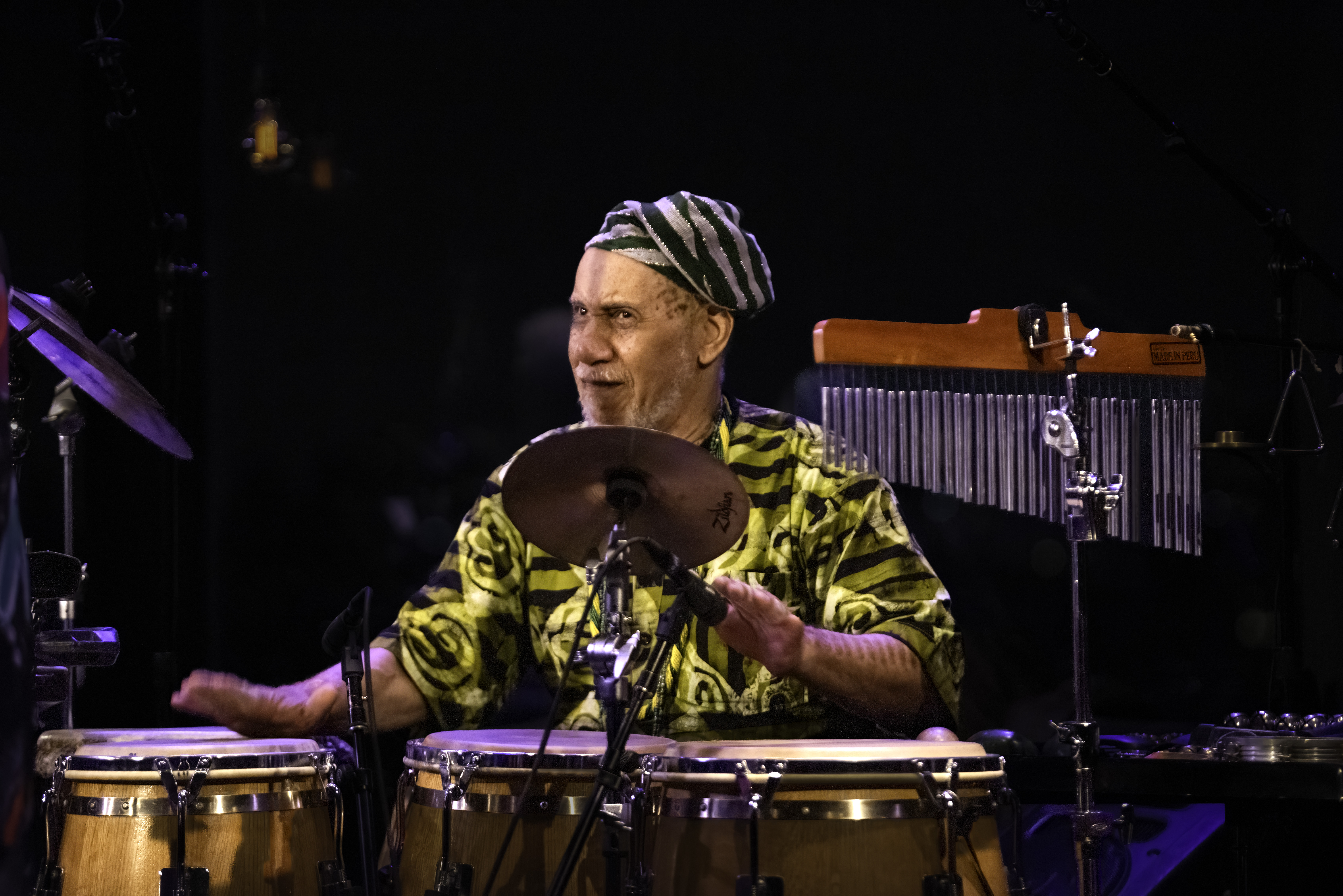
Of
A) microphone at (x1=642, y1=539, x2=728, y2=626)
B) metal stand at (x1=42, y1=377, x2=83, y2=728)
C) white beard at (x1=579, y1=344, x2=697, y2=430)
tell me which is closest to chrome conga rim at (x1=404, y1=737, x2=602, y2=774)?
microphone at (x1=642, y1=539, x2=728, y2=626)

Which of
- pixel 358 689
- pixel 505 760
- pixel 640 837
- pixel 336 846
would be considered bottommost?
pixel 336 846

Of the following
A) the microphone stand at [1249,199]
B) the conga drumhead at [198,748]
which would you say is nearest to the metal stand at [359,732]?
the conga drumhead at [198,748]

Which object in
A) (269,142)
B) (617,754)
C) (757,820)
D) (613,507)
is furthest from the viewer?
(269,142)

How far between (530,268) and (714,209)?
1468mm

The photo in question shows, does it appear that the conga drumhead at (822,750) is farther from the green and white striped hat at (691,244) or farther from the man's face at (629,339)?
the green and white striped hat at (691,244)

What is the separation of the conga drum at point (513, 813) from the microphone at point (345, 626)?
231 mm

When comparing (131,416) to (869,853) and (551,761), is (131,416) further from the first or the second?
(869,853)

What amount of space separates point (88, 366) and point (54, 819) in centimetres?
79

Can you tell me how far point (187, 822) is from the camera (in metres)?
2.28

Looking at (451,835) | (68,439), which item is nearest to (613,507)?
(451,835)

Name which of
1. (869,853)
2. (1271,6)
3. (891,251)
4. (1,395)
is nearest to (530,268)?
(891,251)

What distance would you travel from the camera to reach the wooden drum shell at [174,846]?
229 centimetres

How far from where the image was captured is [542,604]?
2867 mm

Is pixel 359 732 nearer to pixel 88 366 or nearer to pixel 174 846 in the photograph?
pixel 174 846
